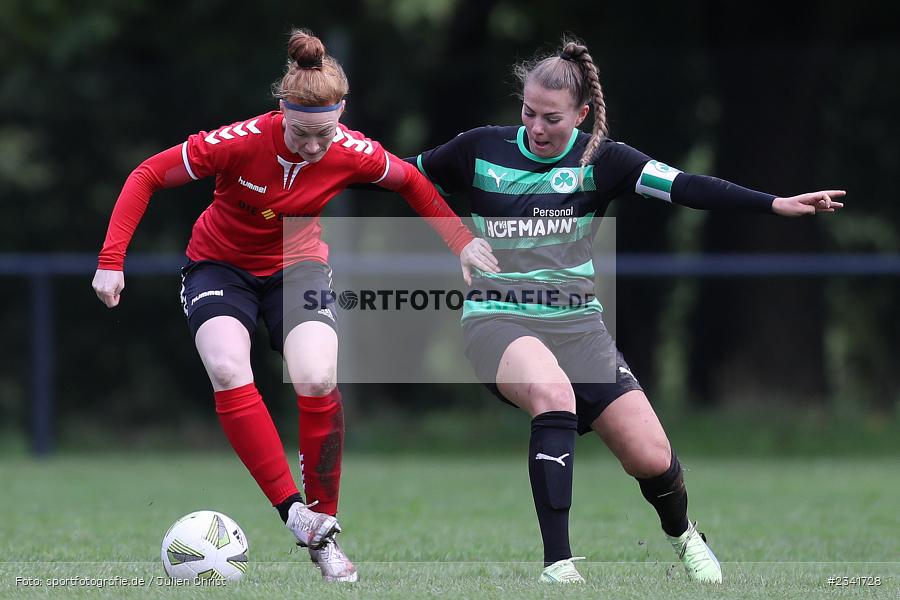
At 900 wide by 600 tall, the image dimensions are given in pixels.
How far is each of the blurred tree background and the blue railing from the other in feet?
0.78

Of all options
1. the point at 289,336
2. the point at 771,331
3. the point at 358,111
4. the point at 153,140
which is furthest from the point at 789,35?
the point at 289,336

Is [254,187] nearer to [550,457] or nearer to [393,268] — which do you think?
[550,457]

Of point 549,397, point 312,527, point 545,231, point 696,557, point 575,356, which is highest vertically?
point 545,231

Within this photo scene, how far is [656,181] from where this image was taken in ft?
16.4

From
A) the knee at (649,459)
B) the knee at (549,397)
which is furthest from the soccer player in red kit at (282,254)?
the knee at (649,459)

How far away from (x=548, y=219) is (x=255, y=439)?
1.32 metres

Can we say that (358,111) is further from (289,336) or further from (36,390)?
(289,336)

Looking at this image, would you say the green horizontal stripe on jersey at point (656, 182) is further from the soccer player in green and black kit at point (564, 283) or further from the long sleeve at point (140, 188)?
the long sleeve at point (140, 188)

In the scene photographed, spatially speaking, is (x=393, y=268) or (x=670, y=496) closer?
(x=670, y=496)

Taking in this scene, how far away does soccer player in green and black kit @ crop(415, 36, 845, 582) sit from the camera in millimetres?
4773

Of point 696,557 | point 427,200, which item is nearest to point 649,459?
point 696,557

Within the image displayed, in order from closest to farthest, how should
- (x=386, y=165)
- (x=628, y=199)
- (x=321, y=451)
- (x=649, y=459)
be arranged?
(x=649, y=459) → (x=321, y=451) → (x=386, y=165) → (x=628, y=199)

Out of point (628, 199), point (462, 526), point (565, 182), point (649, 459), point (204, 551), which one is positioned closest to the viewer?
point (204, 551)

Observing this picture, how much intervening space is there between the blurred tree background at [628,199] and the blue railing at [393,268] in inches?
9.4
